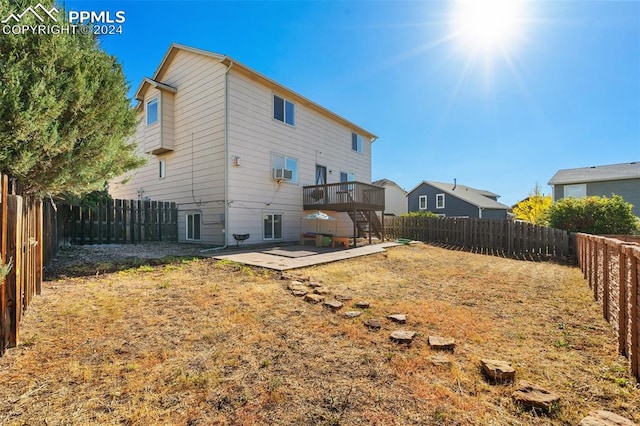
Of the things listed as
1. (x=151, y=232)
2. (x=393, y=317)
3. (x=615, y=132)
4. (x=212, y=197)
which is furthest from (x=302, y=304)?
(x=615, y=132)

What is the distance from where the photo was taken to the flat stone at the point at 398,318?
3.80m

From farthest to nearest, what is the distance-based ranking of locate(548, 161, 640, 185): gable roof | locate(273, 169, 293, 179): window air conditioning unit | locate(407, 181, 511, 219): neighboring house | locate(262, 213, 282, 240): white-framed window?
locate(407, 181, 511, 219): neighboring house → locate(548, 161, 640, 185): gable roof → locate(273, 169, 293, 179): window air conditioning unit → locate(262, 213, 282, 240): white-framed window

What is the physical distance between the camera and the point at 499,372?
8.01ft

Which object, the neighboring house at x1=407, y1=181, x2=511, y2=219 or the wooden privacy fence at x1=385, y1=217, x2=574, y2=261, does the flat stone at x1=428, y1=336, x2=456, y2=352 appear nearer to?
the wooden privacy fence at x1=385, y1=217, x2=574, y2=261

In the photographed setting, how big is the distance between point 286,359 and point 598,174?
30.3 metres

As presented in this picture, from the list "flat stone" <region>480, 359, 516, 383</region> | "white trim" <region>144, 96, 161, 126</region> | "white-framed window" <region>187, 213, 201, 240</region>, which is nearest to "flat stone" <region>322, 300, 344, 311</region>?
"flat stone" <region>480, 359, 516, 383</region>

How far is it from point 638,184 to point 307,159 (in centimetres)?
2478

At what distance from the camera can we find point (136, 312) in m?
4.00

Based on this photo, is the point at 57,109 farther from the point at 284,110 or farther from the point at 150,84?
the point at 150,84

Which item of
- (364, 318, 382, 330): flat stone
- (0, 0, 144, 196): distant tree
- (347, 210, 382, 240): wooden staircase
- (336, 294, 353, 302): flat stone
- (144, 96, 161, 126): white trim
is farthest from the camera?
(347, 210, 382, 240): wooden staircase

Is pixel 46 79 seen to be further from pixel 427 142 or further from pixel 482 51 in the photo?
pixel 427 142

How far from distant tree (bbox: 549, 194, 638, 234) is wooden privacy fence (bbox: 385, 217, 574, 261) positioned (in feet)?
3.41

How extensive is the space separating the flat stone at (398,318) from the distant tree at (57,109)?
5563 mm

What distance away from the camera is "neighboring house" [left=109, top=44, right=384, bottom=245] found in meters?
11.6
